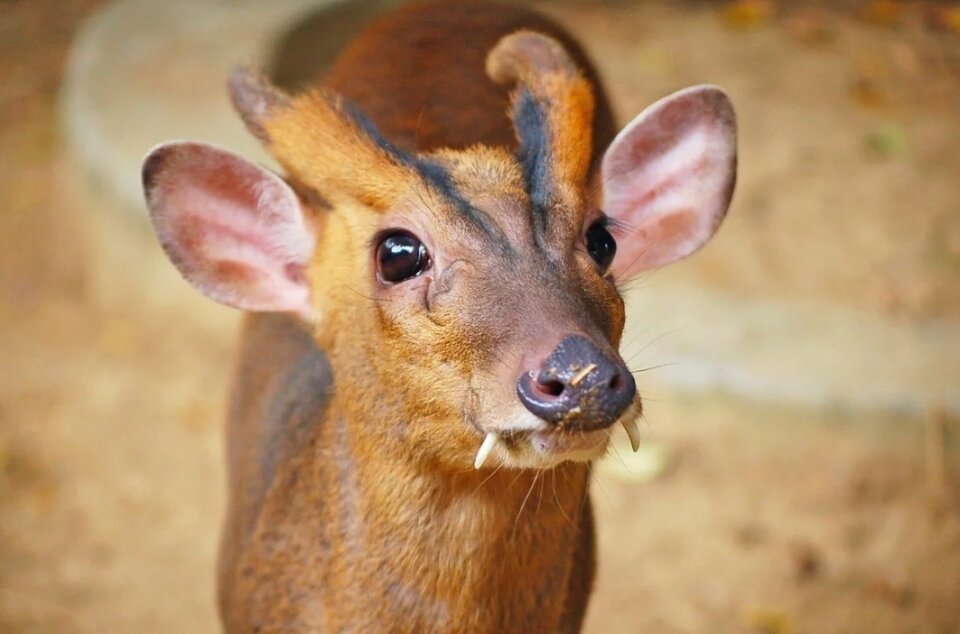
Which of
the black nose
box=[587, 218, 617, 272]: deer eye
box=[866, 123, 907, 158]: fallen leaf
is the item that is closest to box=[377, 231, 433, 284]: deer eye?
box=[587, 218, 617, 272]: deer eye

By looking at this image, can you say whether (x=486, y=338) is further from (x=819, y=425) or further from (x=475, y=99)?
(x=819, y=425)

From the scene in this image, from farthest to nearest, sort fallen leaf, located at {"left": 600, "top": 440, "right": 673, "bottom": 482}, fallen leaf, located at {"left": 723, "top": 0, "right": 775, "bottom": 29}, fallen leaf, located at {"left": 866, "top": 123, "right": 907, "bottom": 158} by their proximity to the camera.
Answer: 1. fallen leaf, located at {"left": 723, "top": 0, "right": 775, "bottom": 29}
2. fallen leaf, located at {"left": 866, "top": 123, "right": 907, "bottom": 158}
3. fallen leaf, located at {"left": 600, "top": 440, "right": 673, "bottom": 482}

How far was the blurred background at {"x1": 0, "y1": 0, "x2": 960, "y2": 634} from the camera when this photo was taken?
508 centimetres

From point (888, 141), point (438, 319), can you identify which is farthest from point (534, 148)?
point (888, 141)

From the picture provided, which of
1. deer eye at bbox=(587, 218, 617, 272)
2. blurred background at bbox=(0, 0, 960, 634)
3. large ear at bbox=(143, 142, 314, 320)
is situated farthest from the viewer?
blurred background at bbox=(0, 0, 960, 634)

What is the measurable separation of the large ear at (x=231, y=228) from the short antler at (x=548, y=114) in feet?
2.04

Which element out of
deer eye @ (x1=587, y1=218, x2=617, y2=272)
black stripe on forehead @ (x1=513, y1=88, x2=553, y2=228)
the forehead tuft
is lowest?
deer eye @ (x1=587, y1=218, x2=617, y2=272)

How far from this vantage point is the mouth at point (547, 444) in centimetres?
229

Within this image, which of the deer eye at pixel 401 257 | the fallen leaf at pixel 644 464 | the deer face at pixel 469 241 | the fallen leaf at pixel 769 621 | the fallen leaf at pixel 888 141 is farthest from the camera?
the fallen leaf at pixel 888 141

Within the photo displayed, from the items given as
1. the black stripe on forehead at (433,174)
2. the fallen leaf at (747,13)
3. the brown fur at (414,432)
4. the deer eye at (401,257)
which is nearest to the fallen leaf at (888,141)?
the fallen leaf at (747,13)

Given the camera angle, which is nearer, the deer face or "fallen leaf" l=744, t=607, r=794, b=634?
the deer face

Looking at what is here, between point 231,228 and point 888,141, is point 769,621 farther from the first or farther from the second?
point 888,141

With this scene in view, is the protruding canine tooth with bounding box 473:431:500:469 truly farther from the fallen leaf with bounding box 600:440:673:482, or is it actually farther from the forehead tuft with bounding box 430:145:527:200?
the fallen leaf with bounding box 600:440:673:482

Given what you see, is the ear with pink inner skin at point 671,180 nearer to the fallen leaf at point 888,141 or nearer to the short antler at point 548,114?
the short antler at point 548,114
